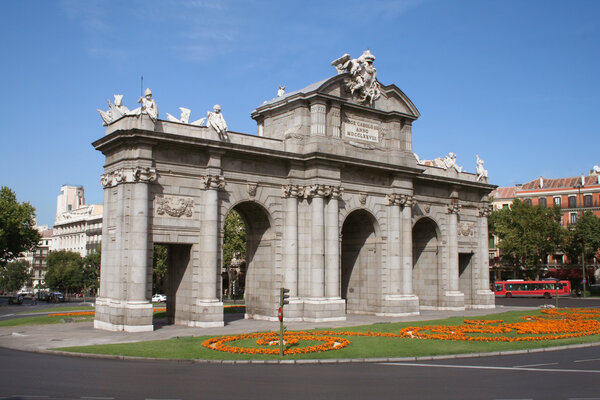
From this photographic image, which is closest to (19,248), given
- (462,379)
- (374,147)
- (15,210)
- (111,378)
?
(15,210)

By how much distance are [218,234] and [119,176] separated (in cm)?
632

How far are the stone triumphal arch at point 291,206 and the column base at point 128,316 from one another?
0.07 m

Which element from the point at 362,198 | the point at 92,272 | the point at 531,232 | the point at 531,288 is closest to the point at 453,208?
the point at 362,198

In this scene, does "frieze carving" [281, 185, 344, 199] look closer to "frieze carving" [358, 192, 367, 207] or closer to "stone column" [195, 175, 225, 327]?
"frieze carving" [358, 192, 367, 207]

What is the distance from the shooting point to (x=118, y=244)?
3094cm

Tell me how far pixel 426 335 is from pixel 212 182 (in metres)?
14.4

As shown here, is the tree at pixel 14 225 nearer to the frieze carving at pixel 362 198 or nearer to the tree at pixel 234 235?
the tree at pixel 234 235

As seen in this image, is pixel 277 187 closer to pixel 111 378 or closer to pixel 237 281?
pixel 111 378

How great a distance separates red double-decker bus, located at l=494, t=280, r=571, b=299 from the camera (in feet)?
243

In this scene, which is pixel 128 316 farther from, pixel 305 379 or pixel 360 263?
pixel 360 263

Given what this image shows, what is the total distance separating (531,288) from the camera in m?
75.4

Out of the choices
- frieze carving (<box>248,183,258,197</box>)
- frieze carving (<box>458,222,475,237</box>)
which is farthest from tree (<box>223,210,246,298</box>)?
frieze carving (<box>248,183,258,197</box>)

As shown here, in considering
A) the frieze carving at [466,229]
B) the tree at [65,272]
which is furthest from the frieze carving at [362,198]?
the tree at [65,272]

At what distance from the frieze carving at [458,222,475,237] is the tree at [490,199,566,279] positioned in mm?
34589
